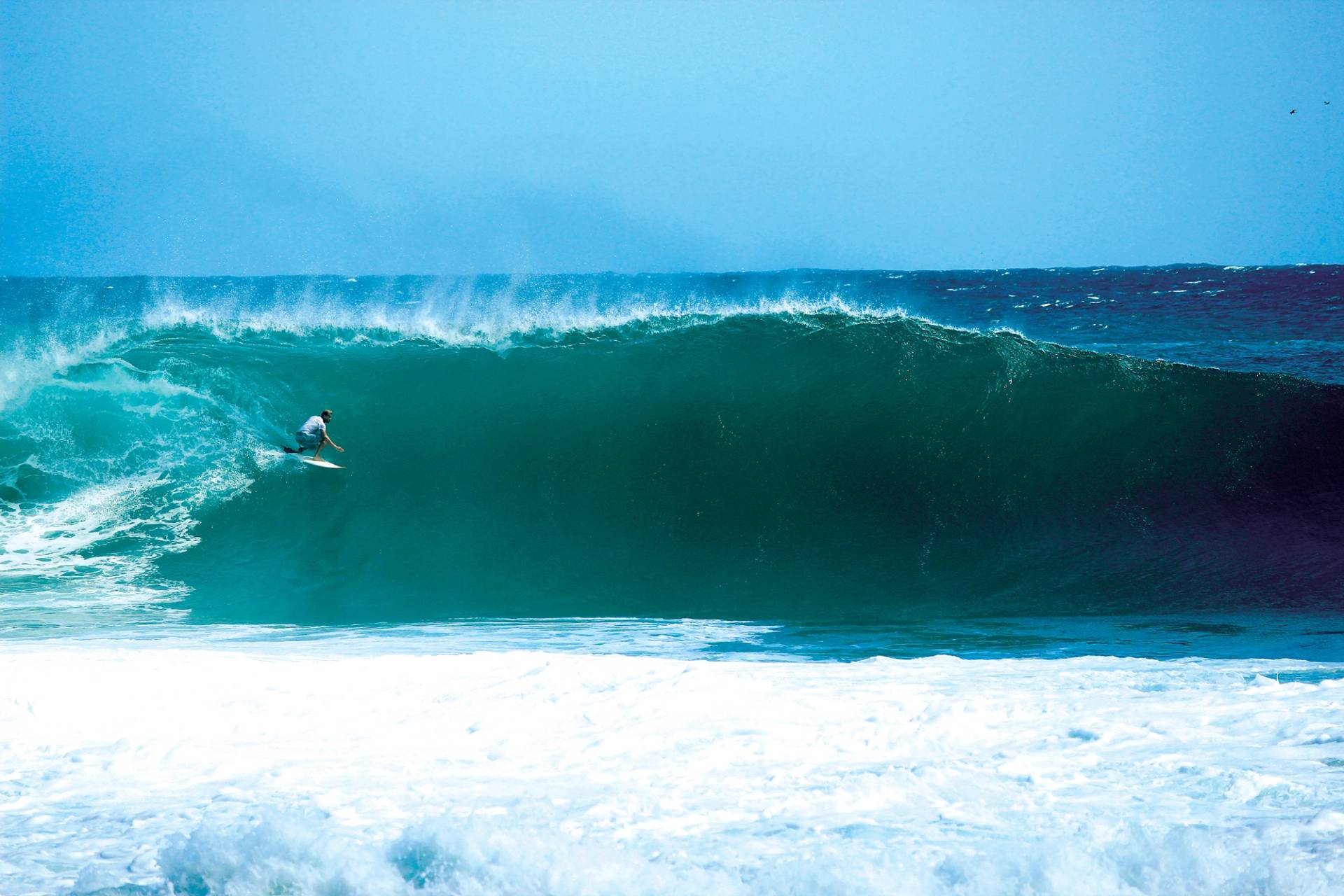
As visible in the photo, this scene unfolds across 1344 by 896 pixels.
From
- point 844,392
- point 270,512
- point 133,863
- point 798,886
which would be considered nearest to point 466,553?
point 270,512

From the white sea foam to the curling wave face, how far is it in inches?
108

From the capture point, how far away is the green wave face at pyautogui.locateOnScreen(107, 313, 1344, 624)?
25.3ft

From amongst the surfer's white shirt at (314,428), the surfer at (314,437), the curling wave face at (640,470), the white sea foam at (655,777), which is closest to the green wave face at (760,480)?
the curling wave face at (640,470)

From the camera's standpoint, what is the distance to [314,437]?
9.62 meters

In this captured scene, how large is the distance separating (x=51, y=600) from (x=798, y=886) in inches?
268

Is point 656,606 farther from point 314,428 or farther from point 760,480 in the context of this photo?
point 314,428

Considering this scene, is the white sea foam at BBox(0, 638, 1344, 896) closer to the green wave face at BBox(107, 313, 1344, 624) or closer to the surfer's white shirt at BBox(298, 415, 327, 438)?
the green wave face at BBox(107, 313, 1344, 624)

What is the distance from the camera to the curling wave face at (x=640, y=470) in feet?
25.3

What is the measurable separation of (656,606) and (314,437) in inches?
175

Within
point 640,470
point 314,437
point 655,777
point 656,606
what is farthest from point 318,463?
point 655,777

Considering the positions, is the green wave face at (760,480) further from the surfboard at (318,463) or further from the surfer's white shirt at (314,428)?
the surfer's white shirt at (314,428)

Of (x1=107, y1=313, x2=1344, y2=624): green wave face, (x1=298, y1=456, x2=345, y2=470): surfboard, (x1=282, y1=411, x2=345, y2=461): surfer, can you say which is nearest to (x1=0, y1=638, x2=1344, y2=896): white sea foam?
(x1=107, y1=313, x2=1344, y2=624): green wave face

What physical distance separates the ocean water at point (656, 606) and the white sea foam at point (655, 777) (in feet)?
0.06

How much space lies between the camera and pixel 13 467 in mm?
9383
